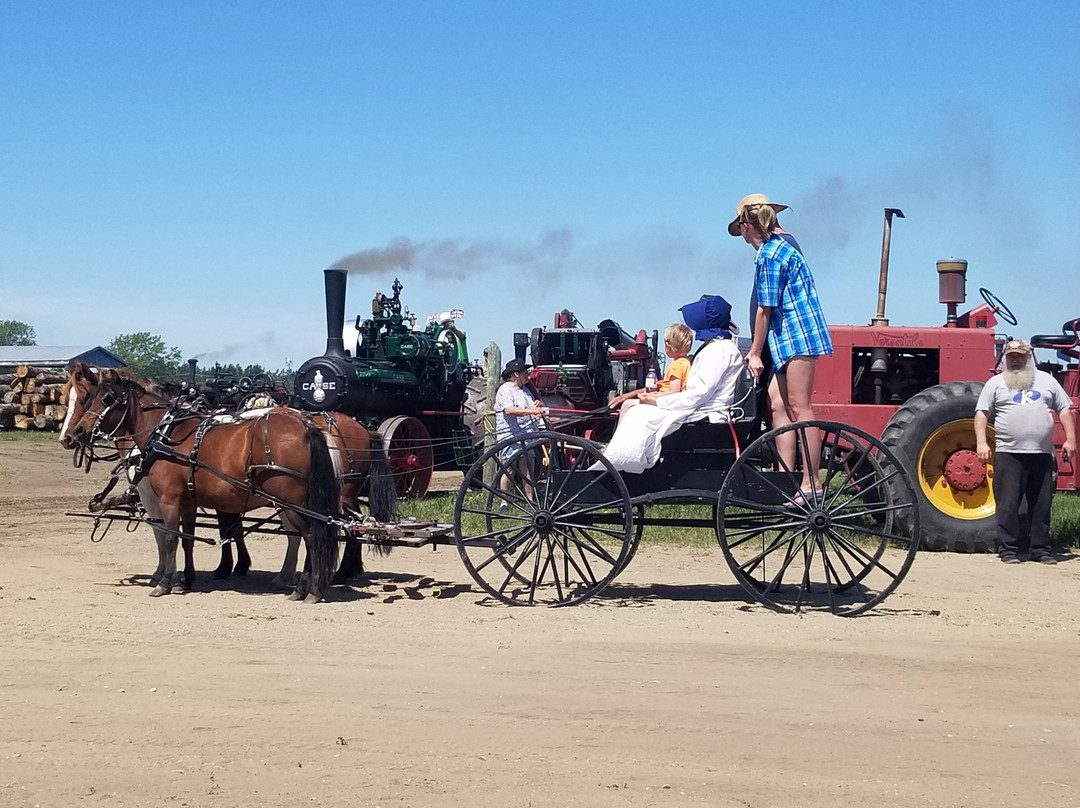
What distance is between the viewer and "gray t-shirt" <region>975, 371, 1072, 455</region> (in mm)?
10812

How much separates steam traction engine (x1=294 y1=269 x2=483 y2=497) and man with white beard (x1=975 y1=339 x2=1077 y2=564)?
708 cm

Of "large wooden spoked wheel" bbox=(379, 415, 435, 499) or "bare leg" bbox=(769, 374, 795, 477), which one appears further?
"large wooden spoked wheel" bbox=(379, 415, 435, 499)

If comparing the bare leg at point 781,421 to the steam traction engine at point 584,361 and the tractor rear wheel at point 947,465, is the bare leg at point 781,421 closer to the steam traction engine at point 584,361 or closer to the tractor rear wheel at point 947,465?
the tractor rear wheel at point 947,465

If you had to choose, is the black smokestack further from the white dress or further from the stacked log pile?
the stacked log pile

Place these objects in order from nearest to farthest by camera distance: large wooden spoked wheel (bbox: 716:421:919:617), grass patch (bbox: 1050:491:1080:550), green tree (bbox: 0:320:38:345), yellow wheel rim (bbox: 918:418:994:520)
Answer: large wooden spoked wheel (bbox: 716:421:919:617) → yellow wheel rim (bbox: 918:418:994:520) → grass patch (bbox: 1050:491:1080:550) → green tree (bbox: 0:320:38:345)

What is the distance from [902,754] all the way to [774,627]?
2.80 m

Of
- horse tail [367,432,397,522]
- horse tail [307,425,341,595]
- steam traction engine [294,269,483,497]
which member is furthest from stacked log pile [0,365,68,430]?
horse tail [307,425,341,595]

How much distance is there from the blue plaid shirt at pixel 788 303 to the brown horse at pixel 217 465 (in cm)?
334

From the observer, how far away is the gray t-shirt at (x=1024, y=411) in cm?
1081

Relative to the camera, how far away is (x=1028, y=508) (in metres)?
11.1

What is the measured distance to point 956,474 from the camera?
38.3 ft

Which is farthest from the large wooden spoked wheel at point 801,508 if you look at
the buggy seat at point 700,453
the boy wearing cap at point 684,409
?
the boy wearing cap at point 684,409

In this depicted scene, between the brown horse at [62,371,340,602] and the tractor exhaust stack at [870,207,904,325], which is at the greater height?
the tractor exhaust stack at [870,207,904,325]

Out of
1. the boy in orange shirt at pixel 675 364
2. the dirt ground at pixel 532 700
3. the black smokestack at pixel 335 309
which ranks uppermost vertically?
the black smokestack at pixel 335 309
